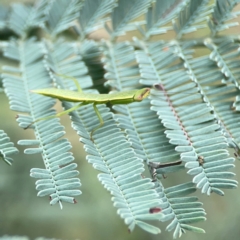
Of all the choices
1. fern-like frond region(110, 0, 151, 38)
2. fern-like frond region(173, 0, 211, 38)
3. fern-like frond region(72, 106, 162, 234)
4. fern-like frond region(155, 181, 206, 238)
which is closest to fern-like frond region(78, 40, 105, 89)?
fern-like frond region(110, 0, 151, 38)

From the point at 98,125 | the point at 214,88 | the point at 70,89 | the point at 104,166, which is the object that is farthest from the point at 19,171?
the point at 214,88

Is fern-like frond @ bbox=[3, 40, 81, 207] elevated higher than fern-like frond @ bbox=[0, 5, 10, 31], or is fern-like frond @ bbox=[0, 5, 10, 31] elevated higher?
fern-like frond @ bbox=[0, 5, 10, 31]

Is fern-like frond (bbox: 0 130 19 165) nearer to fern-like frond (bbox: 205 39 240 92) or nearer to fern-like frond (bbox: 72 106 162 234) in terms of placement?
fern-like frond (bbox: 72 106 162 234)

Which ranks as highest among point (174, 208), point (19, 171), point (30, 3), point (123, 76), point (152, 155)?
point (30, 3)

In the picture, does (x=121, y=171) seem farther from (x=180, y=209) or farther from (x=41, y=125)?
(x=41, y=125)

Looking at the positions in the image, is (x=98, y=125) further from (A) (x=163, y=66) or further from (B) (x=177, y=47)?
(B) (x=177, y=47)

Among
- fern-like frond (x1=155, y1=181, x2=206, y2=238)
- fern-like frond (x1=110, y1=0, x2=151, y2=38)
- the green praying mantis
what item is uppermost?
fern-like frond (x1=110, y1=0, x2=151, y2=38)
